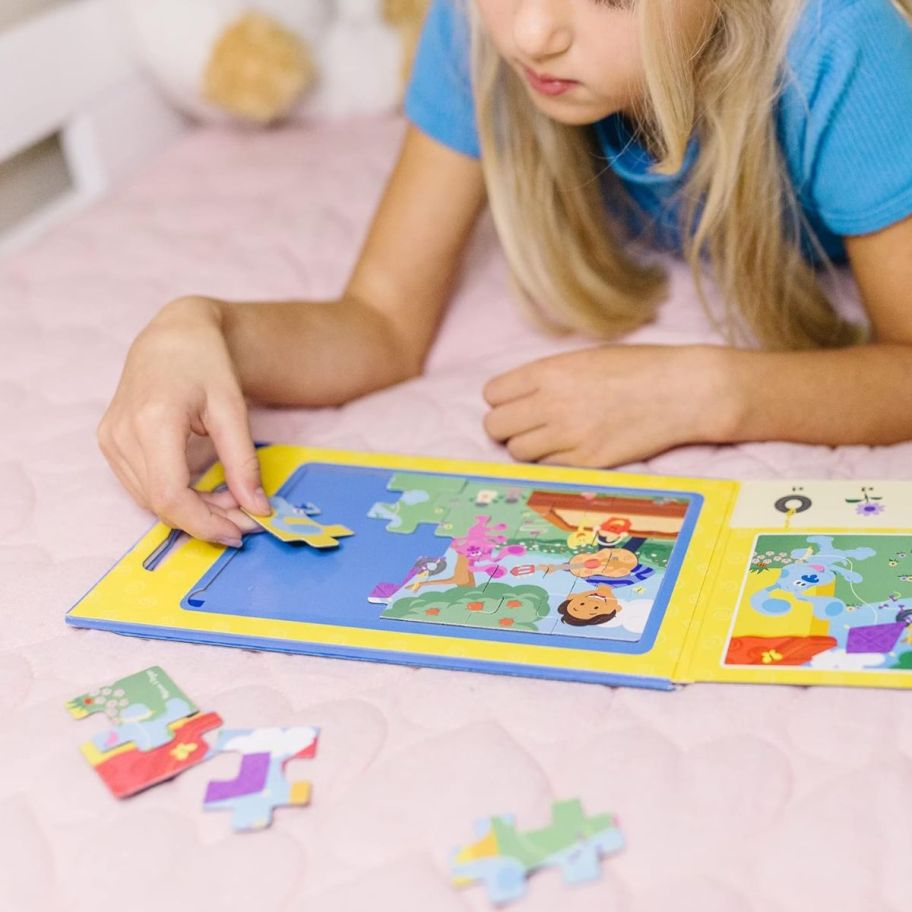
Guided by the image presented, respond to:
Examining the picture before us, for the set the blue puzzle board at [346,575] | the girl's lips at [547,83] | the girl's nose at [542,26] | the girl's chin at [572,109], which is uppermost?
the girl's nose at [542,26]

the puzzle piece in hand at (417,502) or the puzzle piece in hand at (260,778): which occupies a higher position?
the puzzle piece in hand at (417,502)

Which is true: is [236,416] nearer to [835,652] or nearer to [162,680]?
[162,680]

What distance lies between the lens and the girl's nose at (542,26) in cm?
85

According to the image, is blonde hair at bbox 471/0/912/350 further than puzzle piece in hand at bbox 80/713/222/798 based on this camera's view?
Yes

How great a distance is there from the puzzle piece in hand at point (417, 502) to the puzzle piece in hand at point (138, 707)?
20cm

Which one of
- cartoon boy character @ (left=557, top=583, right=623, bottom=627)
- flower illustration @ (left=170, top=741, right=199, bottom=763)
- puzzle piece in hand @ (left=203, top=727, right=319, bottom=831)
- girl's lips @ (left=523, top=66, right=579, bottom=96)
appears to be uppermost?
girl's lips @ (left=523, top=66, right=579, bottom=96)

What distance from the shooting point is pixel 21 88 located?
1.42 meters

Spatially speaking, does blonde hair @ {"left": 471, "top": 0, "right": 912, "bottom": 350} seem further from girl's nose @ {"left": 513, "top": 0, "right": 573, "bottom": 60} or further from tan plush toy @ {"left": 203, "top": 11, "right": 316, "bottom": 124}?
tan plush toy @ {"left": 203, "top": 11, "right": 316, "bottom": 124}

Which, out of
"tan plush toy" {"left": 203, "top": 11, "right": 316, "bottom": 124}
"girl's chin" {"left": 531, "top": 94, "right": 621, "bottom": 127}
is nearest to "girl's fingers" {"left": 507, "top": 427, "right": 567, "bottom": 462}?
"girl's chin" {"left": 531, "top": 94, "right": 621, "bottom": 127}

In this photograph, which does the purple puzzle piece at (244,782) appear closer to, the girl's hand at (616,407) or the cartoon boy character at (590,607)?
the cartoon boy character at (590,607)

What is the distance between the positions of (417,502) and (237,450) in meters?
0.13

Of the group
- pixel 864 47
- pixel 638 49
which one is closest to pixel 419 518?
pixel 638 49

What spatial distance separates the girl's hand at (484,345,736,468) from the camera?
3.05ft

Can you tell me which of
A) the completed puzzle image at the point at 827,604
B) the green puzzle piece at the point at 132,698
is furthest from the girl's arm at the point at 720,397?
the green puzzle piece at the point at 132,698
